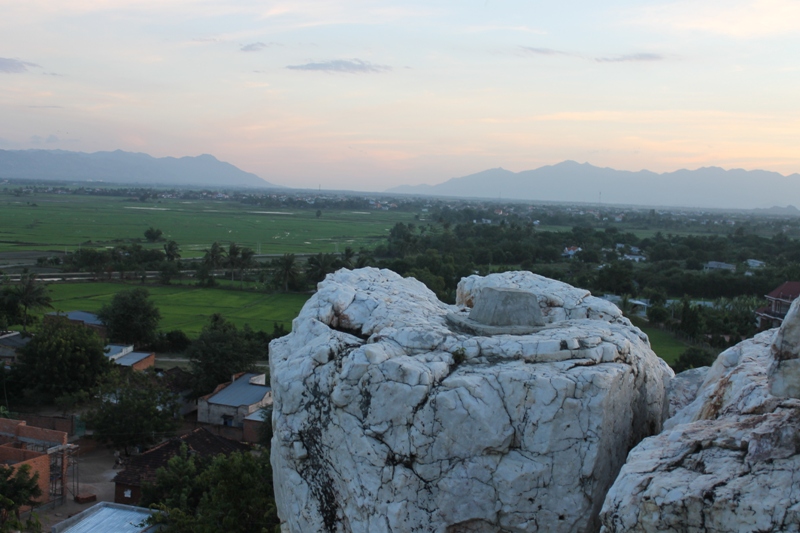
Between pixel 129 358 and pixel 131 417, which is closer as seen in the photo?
pixel 131 417

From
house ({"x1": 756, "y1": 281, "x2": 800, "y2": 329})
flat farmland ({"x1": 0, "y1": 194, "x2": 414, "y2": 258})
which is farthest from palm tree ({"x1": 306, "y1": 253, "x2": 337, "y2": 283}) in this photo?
house ({"x1": 756, "y1": 281, "x2": 800, "y2": 329})

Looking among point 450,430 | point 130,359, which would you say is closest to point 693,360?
point 130,359

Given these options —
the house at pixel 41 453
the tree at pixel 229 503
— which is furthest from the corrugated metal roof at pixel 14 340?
the tree at pixel 229 503

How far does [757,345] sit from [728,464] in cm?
420

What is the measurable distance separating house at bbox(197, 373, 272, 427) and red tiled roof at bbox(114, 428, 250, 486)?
376cm

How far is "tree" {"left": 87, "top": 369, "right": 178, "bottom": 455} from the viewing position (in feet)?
91.6

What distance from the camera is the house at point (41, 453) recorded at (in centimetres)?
2248

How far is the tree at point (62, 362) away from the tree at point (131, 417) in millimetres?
4560

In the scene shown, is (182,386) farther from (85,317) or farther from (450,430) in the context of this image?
(450,430)

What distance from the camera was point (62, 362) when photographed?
3300 centimetres

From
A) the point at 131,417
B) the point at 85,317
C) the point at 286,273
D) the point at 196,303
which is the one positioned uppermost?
the point at 286,273

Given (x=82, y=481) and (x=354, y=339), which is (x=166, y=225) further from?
(x=354, y=339)

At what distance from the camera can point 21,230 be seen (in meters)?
115

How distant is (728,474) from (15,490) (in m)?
20.7
